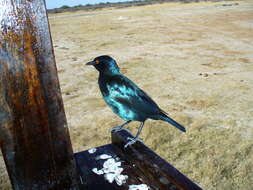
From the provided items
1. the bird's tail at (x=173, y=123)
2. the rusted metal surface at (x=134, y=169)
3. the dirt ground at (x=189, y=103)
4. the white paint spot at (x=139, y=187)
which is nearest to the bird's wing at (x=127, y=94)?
the bird's tail at (x=173, y=123)

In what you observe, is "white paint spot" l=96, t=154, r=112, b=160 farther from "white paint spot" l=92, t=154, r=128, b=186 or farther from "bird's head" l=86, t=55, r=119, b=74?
"bird's head" l=86, t=55, r=119, b=74

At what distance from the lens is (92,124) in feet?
14.9

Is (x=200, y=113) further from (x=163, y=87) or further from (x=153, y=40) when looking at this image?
(x=153, y=40)

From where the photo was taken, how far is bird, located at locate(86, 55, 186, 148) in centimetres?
184

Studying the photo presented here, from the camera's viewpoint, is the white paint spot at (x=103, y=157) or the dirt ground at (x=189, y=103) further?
the dirt ground at (x=189, y=103)

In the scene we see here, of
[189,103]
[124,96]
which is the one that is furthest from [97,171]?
[189,103]

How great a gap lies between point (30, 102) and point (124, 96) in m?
0.72

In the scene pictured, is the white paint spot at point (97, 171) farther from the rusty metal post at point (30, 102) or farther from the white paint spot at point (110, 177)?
the rusty metal post at point (30, 102)

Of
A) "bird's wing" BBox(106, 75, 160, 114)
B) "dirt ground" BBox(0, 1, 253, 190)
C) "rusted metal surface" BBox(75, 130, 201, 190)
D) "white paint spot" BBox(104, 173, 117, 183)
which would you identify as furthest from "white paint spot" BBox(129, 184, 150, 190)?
"dirt ground" BBox(0, 1, 253, 190)

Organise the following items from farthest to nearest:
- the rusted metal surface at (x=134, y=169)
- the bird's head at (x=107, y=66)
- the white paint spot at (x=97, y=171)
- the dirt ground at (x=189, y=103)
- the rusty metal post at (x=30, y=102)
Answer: the dirt ground at (x=189, y=103) → the bird's head at (x=107, y=66) → the white paint spot at (x=97, y=171) → the rusted metal surface at (x=134, y=169) → the rusty metal post at (x=30, y=102)

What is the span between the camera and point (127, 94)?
1.83m

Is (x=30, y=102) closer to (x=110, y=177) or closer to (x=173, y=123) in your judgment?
(x=110, y=177)

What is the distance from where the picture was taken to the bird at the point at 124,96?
6.02ft

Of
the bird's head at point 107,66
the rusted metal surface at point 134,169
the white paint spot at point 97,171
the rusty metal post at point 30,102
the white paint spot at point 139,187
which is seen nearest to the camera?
the rusty metal post at point 30,102
